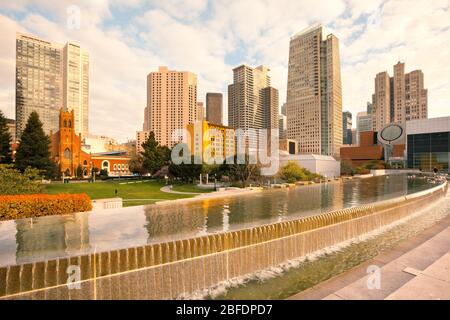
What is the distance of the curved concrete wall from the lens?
7.32 metres

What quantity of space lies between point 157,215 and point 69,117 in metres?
71.5

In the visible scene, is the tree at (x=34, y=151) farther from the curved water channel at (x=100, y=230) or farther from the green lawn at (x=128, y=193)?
the curved water channel at (x=100, y=230)

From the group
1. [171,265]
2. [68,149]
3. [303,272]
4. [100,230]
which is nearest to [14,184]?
[100,230]

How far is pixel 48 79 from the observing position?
154 metres

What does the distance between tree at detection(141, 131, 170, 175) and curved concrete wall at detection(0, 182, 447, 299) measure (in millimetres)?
51551

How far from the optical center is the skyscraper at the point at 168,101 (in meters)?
189

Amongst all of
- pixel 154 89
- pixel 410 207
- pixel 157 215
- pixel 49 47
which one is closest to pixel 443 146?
pixel 410 207

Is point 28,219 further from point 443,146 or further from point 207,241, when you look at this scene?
point 443,146

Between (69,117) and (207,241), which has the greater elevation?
(69,117)

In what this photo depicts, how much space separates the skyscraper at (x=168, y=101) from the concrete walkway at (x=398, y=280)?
7271 inches

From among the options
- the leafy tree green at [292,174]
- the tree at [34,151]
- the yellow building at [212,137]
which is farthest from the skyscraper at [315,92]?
the tree at [34,151]

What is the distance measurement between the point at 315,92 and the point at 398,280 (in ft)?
628

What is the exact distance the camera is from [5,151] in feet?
126

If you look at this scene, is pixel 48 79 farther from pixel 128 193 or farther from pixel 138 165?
pixel 128 193
